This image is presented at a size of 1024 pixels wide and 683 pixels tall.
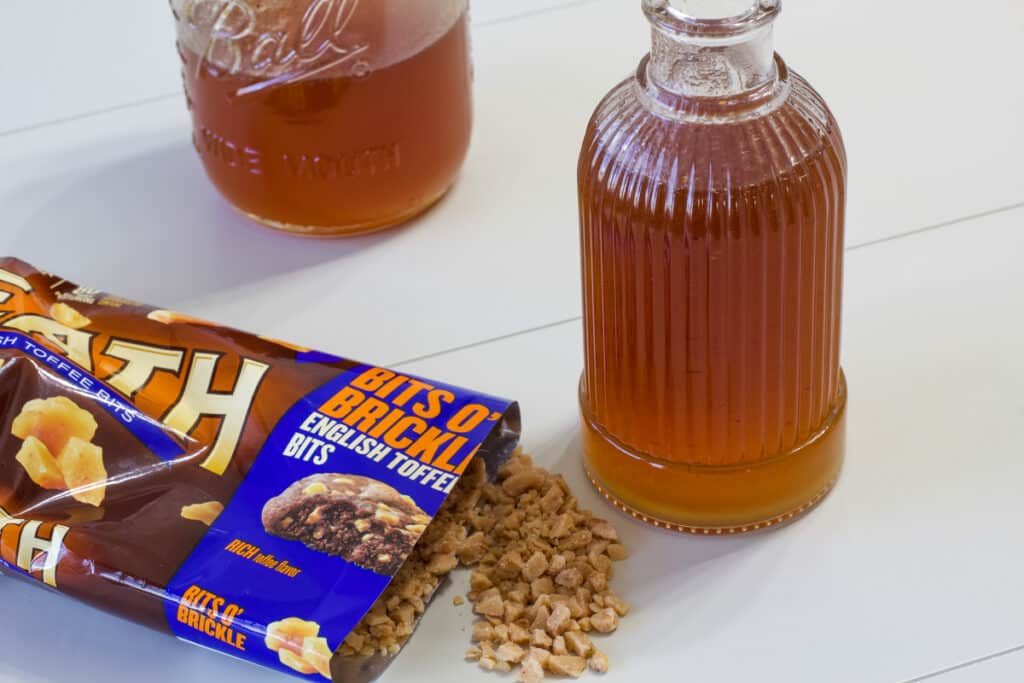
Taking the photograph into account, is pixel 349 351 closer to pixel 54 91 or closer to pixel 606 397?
pixel 606 397

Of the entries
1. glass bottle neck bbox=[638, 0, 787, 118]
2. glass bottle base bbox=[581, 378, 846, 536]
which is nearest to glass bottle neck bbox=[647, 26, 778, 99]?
glass bottle neck bbox=[638, 0, 787, 118]

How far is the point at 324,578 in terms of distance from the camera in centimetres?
86

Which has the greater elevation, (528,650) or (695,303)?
(695,303)

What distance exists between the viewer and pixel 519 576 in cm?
92

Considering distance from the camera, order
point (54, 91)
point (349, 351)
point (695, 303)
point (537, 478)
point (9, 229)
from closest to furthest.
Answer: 1. point (695, 303)
2. point (537, 478)
3. point (349, 351)
4. point (9, 229)
5. point (54, 91)

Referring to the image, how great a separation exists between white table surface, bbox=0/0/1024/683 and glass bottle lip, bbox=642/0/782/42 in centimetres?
33

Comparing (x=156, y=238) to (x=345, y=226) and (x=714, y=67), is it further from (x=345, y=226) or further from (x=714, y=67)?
(x=714, y=67)

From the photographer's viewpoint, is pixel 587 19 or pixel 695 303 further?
pixel 587 19

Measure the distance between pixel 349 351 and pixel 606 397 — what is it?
258 millimetres

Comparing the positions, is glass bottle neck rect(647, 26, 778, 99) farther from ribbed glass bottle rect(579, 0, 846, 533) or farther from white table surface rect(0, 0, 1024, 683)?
white table surface rect(0, 0, 1024, 683)

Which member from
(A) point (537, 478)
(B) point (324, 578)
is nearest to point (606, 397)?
(A) point (537, 478)

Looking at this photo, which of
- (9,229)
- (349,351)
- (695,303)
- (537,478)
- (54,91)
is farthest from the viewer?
(54,91)

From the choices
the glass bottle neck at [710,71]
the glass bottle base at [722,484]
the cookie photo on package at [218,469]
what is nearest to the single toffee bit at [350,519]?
the cookie photo on package at [218,469]

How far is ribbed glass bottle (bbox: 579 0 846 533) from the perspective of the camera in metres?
0.81
